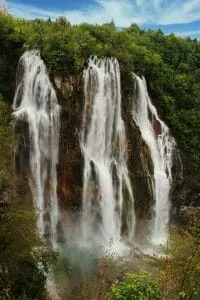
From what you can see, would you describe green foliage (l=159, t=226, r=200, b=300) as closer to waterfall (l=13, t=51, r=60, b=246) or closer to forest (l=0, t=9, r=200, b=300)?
forest (l=0, t=9, r=200, b=300)

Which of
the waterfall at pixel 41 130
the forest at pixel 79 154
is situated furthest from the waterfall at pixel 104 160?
the waterfall at pixel 41 130

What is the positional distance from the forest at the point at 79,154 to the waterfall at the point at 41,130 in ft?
1.16

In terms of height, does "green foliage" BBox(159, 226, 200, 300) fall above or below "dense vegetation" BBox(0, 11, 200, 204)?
below

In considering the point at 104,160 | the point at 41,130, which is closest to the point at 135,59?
the point at 104,160

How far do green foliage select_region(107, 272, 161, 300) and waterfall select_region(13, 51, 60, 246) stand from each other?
26.5ft

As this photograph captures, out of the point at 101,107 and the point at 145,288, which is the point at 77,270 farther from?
the point at 101,107

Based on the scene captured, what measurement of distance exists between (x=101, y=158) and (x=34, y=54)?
18.2 ft

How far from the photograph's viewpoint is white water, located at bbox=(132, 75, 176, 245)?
25750 millimetres

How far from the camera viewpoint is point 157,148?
26.5m

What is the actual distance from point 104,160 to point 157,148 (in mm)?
3411

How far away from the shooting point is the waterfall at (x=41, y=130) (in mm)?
22578

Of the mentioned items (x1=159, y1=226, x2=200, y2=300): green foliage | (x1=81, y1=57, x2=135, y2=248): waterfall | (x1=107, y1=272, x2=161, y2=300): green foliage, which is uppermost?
(x1=81, y1=57, x2=135, y2=248): waterfall

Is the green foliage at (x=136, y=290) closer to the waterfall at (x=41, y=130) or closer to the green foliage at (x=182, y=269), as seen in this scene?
the green foliage at (x=182, y=269)

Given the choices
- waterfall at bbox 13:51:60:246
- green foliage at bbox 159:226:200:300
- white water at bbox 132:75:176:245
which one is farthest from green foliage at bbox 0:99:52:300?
white water at bbox 132:75:176:245
